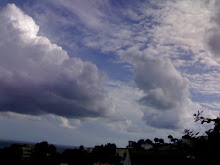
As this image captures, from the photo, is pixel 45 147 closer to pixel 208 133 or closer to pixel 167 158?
pixel 167 158

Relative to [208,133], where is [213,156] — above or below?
below

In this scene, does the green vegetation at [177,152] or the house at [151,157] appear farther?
the house at [151,157]

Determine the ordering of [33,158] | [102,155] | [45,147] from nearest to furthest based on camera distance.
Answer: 1. [33,158]
2. [45,147]
3. [102,155]

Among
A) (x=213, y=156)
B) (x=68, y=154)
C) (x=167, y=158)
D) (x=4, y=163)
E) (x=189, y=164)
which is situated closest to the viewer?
(x=213, y=156)

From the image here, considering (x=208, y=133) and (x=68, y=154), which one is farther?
(x=68, y=154)

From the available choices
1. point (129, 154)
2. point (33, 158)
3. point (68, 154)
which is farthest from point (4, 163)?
point (129, 154)

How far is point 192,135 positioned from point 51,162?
289ft

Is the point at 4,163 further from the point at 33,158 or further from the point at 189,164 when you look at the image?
the point at 189,164

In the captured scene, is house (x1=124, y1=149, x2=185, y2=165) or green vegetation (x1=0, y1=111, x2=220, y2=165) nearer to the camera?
green vegetation (x1=0, y1=111, x2=220, y2=165)

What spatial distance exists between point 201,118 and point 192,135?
0.61 metres

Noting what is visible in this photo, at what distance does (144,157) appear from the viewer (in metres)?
36.6

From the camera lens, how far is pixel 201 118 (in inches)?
326

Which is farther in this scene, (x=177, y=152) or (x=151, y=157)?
(x=151, y=157)

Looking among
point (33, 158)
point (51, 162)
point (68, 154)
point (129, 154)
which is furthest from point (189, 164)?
point (68, 154)
